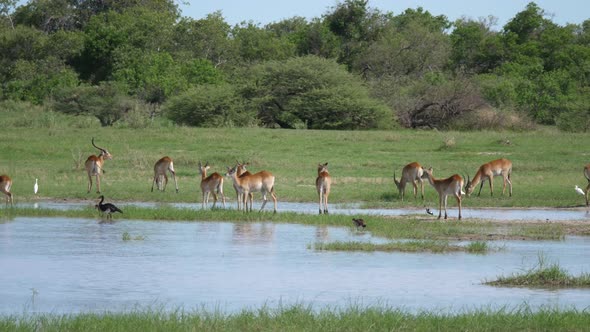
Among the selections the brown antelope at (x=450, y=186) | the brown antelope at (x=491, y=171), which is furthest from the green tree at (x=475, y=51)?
the brown antelope at (x=450, y=186)

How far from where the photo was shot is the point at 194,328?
8828 mm

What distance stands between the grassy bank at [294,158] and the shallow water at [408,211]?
0.45 metres

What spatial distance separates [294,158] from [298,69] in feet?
43.1

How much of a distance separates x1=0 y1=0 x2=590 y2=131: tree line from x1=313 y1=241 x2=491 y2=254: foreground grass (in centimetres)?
2244

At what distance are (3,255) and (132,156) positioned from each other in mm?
13422

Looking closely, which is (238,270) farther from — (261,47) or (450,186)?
(261,47)

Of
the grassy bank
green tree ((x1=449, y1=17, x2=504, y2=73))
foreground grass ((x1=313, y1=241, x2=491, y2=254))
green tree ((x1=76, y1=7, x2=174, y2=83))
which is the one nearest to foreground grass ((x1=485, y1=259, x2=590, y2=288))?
foreground grass ((x1=313, y1=241, x2=491, y2=254))

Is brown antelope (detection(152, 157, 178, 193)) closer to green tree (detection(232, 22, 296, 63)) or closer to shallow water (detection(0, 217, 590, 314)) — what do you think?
shallow water (detection(0, 217, 590, 314))

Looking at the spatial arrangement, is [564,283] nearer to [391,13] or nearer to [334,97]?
[334,97]

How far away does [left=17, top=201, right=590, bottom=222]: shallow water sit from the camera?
1905cm

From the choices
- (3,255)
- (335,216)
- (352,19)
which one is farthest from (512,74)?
(3,255)

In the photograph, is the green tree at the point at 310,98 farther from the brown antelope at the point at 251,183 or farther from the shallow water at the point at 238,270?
the shallow water at the point at 238,270

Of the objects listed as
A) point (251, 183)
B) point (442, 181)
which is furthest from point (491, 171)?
point (251, 183)

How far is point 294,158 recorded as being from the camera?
27.6 m
